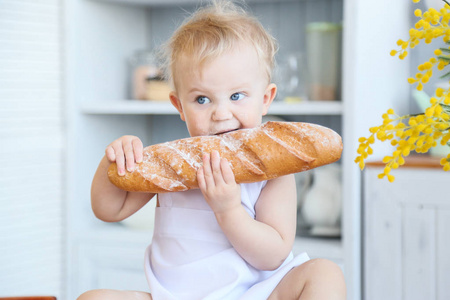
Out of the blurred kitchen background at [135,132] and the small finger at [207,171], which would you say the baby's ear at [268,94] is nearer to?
the small finger at [207,171]

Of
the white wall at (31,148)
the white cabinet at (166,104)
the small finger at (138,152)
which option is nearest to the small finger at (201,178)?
the small finger at (138,152)

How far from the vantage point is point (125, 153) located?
969mm

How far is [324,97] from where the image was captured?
1.96m

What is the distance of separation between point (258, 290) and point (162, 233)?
0.74 ft

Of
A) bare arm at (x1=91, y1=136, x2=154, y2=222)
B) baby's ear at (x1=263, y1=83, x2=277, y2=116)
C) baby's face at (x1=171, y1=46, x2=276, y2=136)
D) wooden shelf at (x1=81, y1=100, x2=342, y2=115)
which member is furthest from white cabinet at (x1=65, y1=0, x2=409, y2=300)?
bare arm at (x1=91, y1=136, x2=154, y2=222)

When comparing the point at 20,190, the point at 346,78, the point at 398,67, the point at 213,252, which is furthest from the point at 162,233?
the point at 398,67

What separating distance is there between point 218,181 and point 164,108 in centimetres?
121

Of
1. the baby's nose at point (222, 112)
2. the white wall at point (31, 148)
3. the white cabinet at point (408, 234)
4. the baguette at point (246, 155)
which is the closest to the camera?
the baguette at point (246, 155)

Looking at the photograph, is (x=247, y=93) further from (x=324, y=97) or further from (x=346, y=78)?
(x=324, y=97)

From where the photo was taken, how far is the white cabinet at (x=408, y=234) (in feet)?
5.72

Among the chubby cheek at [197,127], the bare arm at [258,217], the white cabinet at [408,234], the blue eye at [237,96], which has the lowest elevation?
the white cabinet at [408,234]

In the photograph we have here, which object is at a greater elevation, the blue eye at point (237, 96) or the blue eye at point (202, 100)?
the blue eye at point (237, 96)

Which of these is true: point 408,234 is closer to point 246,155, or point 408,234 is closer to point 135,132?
point 246,155

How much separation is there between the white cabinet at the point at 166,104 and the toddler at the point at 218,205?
750 millimetres
